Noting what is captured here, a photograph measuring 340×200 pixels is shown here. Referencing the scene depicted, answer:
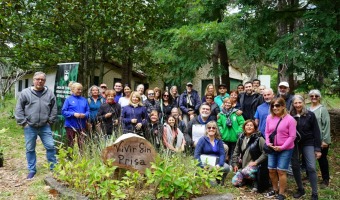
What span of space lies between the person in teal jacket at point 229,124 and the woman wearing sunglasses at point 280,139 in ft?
4.45

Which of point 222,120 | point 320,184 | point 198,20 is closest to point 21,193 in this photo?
point 222,120

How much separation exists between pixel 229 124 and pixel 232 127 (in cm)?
9

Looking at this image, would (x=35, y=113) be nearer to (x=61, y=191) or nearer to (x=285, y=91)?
(x=61, y=191)

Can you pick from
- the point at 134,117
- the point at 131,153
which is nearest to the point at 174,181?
the point at 131,153

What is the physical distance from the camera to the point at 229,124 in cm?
624

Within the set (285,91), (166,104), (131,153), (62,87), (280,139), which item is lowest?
(131,153)

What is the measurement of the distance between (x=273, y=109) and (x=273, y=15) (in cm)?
473

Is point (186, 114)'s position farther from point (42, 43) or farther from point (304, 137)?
point (42, 43)

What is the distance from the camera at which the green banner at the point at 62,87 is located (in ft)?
24.1

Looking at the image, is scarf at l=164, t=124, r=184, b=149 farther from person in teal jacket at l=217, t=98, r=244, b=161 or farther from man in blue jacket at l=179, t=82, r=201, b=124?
man in blue jacket at l=179, t=82, r=201, b=124

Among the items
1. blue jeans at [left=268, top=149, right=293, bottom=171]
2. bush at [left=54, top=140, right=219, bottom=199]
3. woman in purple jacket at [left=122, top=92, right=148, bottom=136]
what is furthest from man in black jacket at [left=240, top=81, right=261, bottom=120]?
bush at [left=54, top=140, right=219, bottom=199]

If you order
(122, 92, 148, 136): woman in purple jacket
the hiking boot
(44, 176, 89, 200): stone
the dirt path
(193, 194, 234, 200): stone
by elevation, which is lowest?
the hiking boot

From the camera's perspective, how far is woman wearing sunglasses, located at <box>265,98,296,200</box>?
15.3ft

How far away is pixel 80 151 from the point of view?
558 centimetres
